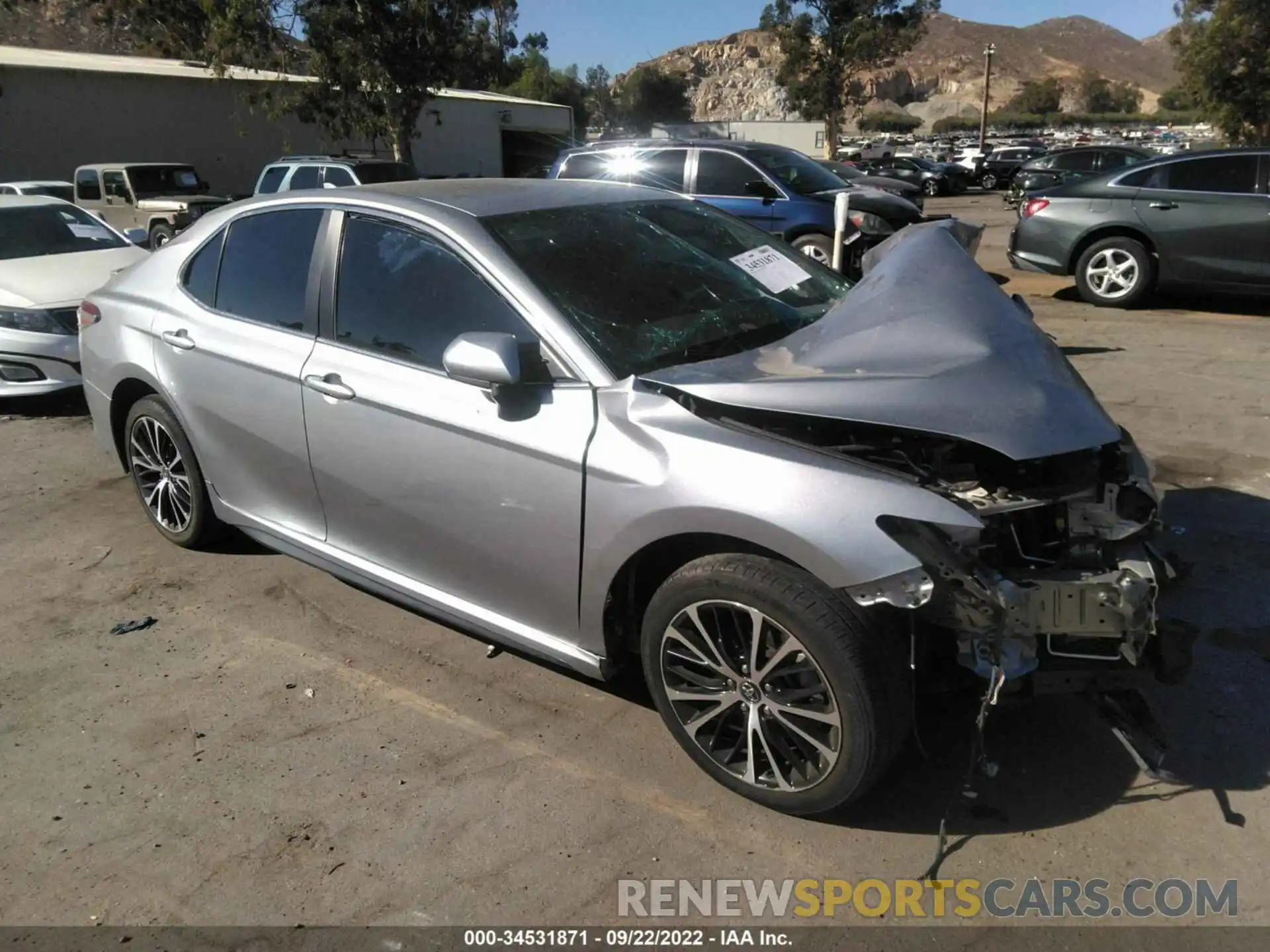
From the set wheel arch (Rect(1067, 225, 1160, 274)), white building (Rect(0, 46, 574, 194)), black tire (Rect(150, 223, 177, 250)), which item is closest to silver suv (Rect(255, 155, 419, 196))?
black tire (Rect(150, 223, 177, 250))

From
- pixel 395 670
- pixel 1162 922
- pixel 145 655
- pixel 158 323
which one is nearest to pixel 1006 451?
pixel 1162 922

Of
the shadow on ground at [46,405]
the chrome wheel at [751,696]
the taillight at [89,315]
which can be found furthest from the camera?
the shadow on ground at [46,405]

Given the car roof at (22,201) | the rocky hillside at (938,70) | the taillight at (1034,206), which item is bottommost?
the car roof at (22,201)

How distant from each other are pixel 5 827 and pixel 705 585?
219 cm

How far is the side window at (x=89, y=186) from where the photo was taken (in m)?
18.0

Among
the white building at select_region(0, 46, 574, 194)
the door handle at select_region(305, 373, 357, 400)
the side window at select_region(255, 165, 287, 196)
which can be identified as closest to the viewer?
the door handle at select_region(305, 373, 357, 400)

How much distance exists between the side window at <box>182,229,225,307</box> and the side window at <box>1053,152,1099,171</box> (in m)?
22.5

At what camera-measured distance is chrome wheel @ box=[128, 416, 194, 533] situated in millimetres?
4430

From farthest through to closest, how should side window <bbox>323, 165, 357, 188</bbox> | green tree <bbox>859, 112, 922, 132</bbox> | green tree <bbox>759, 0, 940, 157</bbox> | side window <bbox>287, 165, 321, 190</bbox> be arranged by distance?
green tree <bbox>859, 112, 922, 132</bbox> → green tree <bbox>759, 0, 940, 157</bbox> → side window <bbox>287, 165, 321, 190</bbox> → side window <bbox>323, 165, 357, 188</bbox>

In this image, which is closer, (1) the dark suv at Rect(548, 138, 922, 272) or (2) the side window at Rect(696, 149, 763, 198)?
(1) the dark suv at Rect(548, 138, 922, 272)

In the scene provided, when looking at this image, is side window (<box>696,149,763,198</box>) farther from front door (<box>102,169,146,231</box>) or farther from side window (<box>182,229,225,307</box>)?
front door (<box>102,169,146,231</box>)

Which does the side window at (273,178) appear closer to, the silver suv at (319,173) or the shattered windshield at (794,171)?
the silver suv at (319,173)

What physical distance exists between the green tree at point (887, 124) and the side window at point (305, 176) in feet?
340

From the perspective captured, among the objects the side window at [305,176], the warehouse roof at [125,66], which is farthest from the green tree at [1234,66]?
the side window at [305,176]
